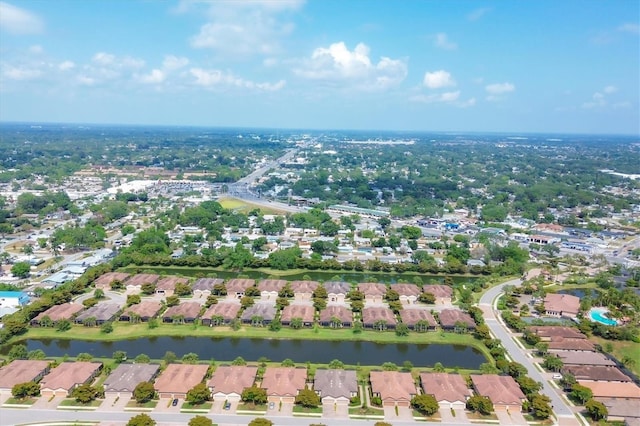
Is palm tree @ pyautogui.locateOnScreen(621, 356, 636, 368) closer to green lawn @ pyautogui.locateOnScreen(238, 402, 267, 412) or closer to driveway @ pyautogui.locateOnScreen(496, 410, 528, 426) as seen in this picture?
driveway @ pyautogui.locateOnScreen(496, 410, 528, 426)

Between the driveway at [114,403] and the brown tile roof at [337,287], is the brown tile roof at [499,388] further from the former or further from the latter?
the driveway at [114,403]

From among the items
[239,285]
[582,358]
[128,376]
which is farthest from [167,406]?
[582,358]

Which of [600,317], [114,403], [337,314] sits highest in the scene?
[337,314]

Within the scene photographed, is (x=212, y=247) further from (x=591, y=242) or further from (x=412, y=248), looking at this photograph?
(x=591, y=242)

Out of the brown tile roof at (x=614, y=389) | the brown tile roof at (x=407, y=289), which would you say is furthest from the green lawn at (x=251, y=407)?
the brown tile roof at (x=407, y=289)

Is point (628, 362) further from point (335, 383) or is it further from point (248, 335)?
point (248, 335)
